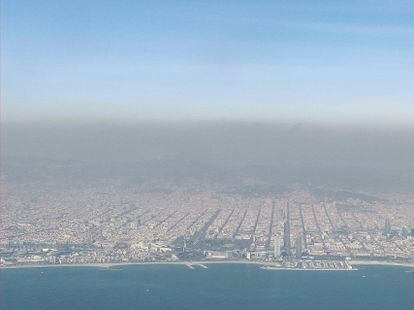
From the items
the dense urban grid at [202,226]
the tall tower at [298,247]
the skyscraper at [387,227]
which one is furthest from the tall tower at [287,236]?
the skyscraper at [387,227]

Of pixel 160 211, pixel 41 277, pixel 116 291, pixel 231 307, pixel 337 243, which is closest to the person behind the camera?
pixel 231 307

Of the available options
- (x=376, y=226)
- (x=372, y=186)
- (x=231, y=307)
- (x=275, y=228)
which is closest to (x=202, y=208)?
(x=275, y=228)

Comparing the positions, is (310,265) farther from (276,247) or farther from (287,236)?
(287,236)

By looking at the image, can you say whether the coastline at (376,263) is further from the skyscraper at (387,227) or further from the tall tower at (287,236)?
the skyscraper at (387,227)

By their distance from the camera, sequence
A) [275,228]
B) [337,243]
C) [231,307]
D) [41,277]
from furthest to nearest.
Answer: [275,228] → [337,243] → [41,277] → [231,307]

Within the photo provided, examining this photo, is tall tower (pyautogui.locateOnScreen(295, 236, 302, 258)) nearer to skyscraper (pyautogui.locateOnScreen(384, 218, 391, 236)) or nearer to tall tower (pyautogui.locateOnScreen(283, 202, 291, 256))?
tall tower (pyautogui.locateOnScreen(283, 202, 291, 256))

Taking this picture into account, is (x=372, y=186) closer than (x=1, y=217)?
No

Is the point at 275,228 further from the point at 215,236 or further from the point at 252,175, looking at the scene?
the point at 252,175
